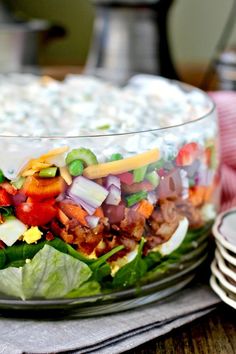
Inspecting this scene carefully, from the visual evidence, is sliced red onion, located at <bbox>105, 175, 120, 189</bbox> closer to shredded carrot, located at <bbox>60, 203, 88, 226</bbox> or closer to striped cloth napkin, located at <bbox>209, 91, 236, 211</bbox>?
shredded carrot, located at <bbox>60, 203, 88, 226</bbox>

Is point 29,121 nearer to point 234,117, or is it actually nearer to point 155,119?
point 155,119

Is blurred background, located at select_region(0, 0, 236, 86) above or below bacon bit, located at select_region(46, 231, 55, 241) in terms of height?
below

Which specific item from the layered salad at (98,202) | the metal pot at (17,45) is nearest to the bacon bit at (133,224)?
the layered salad at (98,202)

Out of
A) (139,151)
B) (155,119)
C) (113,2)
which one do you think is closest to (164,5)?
(113,2)

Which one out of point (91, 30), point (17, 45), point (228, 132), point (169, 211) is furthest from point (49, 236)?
point (91, 30)

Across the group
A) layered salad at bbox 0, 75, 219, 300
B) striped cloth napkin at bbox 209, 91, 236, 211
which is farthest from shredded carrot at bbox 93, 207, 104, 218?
striped cloth napkin at bbox 209, 91, 236, 211
